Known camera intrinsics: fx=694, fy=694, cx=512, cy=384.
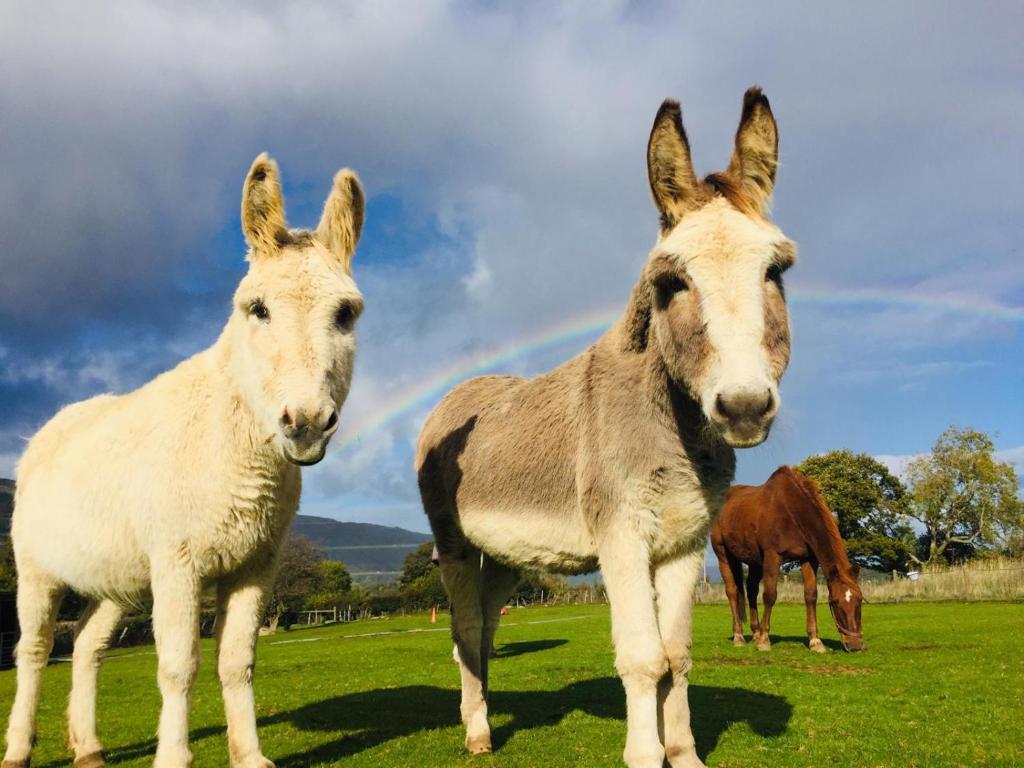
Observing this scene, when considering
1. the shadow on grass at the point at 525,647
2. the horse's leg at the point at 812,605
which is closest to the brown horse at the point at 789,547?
the horse's leg at the point at 812,605

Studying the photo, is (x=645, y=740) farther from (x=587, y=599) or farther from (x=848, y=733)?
(x=587, y=599)

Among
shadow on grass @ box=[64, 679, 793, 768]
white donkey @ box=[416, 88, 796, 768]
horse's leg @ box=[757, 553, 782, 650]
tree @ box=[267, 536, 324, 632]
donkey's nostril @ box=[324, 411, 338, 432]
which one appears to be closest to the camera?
white donkey @ box=[416, 88, 796, 768]

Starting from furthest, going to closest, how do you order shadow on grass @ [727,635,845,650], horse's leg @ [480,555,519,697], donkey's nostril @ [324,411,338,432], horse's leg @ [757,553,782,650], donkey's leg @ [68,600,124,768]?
shadow on grass @ [727,635,845,650]
horse's leg @ [757,553,782,650]
horse's leg @ [480,555,519,697]
donkey's leg @ [68,600,124,768]
donkey's nostril @ [324,411,338,432]

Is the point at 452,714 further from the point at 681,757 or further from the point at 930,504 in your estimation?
the point at 930,504

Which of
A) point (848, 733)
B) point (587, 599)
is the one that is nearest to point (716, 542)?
point (848, 733)

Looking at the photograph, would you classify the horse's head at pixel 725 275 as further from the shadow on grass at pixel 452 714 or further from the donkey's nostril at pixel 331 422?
the shadow on grass at pixel 452 714

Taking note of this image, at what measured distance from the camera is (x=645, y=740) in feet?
14.2

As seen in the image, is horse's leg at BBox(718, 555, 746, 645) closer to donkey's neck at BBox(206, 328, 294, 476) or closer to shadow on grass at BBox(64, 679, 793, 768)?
shadow on grass at BBox(64, 679, 793, 768)

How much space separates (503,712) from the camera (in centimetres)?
811

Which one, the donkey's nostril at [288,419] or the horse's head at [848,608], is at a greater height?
the donkey's nostril at [288,419]

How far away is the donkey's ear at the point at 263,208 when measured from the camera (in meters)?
4.80

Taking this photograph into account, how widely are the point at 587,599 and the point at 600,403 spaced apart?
53904 millimetres

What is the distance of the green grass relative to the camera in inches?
238

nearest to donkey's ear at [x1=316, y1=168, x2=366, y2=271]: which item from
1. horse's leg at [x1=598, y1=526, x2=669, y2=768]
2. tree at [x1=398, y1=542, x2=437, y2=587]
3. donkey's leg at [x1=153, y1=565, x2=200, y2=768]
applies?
donkey's leg at [x1=153, y1=565, x2=200, y2=768]
